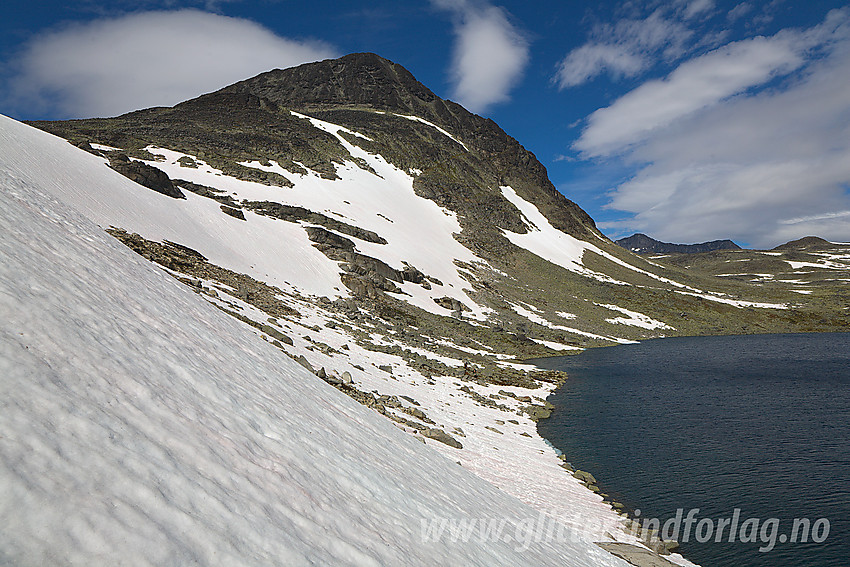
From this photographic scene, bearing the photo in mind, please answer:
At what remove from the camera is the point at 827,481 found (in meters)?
19.8

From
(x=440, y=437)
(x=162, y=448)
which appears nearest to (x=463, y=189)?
(x=440, y=437)

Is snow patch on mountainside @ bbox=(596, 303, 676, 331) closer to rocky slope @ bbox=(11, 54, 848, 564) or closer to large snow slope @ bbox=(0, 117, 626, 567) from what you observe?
rocky slope @ bbox=(11, 54, 848, 564)

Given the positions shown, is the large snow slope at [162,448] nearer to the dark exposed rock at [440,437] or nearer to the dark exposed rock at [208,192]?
the dark exposed rock at [440,437]

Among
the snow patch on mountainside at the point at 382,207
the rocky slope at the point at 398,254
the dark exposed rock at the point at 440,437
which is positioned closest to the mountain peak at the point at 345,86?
the rocky slope at the point at 398,254

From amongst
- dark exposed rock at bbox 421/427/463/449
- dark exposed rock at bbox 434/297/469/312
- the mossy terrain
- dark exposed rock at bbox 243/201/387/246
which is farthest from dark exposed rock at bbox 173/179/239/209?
dark exposed rock at bbox 421/427/463/449

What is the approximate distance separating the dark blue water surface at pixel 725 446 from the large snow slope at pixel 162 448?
1155cm

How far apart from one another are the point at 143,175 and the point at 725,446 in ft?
173

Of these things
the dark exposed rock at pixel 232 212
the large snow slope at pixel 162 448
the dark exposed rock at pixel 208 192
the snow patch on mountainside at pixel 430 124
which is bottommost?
the large snow slope at pixel 162 448

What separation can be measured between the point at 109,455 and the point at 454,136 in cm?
16668

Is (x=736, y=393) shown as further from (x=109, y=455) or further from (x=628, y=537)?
(x=109, y=455)

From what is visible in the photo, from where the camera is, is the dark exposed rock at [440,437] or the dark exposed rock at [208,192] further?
the dark exposed rock at [208,192]

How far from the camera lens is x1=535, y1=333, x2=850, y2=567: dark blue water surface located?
53.9 ft

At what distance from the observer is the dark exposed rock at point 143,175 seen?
134 ft

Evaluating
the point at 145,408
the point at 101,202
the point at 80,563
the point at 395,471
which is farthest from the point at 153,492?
the point at 101,202
